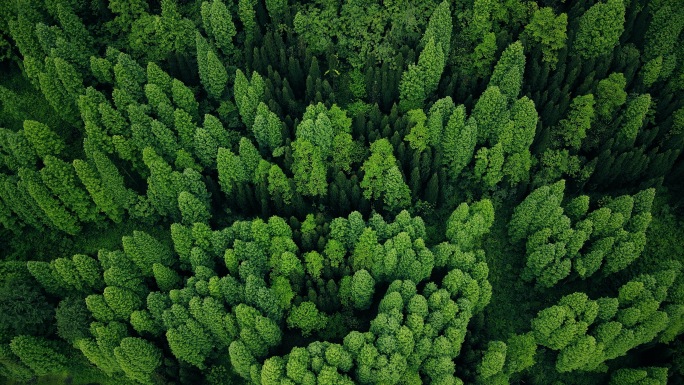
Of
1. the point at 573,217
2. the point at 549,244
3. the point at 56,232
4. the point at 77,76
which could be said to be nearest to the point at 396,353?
the point at 549,244

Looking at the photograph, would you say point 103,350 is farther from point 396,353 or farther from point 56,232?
point 396,353

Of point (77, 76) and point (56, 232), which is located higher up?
point (77, 76)


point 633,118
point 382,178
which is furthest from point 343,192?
point 633,118

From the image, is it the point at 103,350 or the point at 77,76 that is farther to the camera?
the point at 77,76

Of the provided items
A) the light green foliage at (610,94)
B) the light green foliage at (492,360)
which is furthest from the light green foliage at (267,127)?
the light green foliage at (610,94)

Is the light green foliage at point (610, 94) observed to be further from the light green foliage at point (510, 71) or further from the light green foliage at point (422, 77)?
the light green foliage at point (422, 77)

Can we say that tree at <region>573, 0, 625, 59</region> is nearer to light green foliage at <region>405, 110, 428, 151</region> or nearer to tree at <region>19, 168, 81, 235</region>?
light green foliage at <region>405, 110, 428, 151</region>
